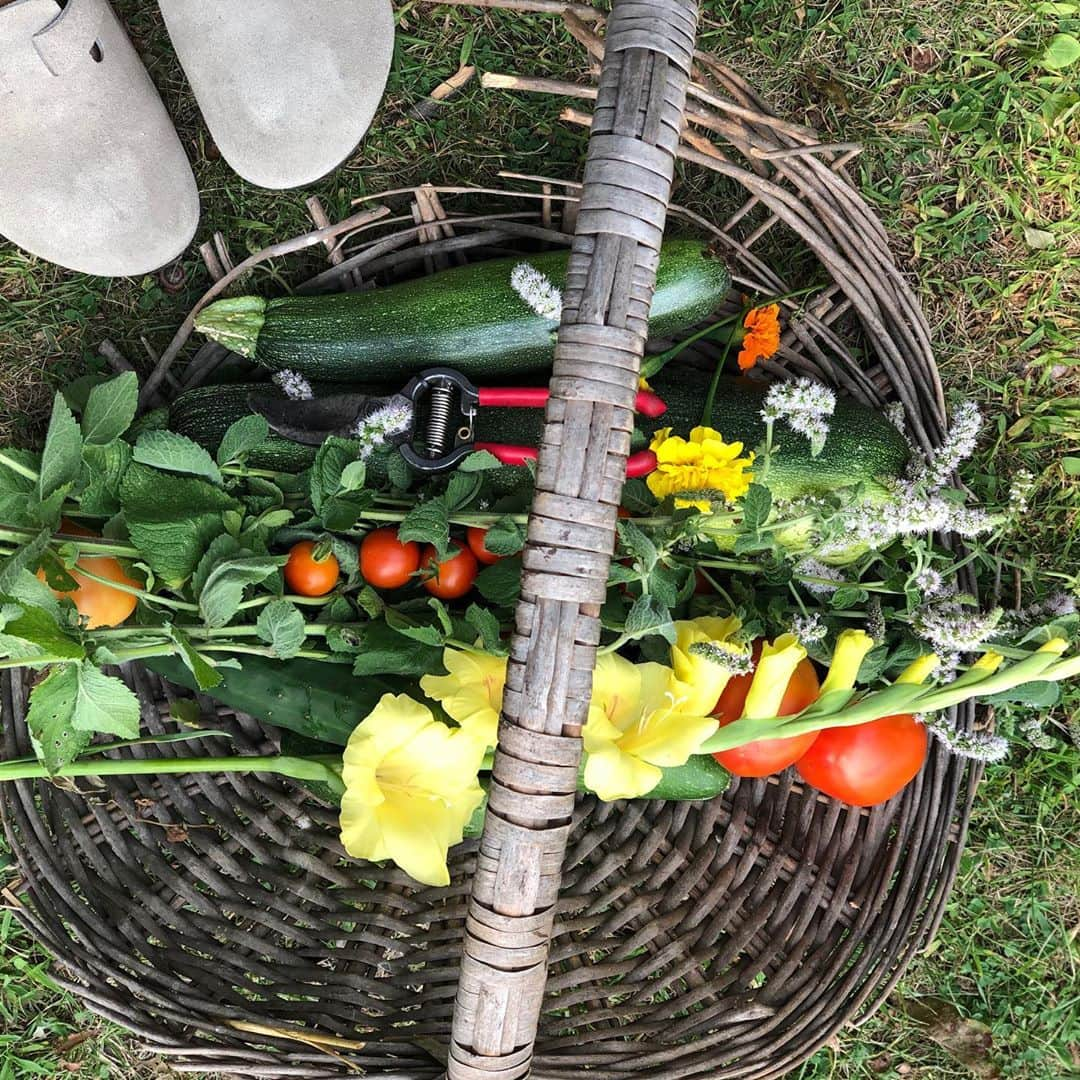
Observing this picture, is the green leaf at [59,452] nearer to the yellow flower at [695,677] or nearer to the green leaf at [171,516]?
the green leaf at [171,516]

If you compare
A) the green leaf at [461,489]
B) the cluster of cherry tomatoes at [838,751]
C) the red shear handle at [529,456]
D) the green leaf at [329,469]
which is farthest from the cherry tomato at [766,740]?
the green leaf at [329,469]

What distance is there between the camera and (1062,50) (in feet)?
3.82

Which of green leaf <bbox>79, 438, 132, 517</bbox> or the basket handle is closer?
the basket handle

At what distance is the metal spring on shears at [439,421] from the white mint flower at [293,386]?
0.15 metres

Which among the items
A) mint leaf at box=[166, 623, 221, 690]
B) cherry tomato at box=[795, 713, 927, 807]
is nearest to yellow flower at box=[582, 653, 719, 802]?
cherry tomato at box=[795, 713, 927, 807]

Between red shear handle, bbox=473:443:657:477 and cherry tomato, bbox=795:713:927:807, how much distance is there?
1.07 feet

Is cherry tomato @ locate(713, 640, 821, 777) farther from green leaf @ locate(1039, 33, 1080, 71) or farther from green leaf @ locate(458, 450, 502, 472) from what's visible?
green leaf @ locate(1039, 33, 1080, 71)

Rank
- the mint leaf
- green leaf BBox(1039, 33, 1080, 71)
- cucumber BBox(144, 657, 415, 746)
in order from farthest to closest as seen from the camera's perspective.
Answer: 1. green leaf BBox(1039, 33, 1080, 71)
2. cucumber BBox(144, 657, 415, 746)
3. the mint leaf

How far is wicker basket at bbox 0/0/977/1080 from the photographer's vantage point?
0.97 m

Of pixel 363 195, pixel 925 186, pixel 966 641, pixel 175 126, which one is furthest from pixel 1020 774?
pixel 175 126

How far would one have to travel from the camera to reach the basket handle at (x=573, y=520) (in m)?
0.73

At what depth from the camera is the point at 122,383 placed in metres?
0.93

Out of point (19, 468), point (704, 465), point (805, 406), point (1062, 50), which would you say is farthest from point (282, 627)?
point (1062, 50)

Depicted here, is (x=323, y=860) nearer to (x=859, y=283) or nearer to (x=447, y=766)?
(x=447, y=766)
